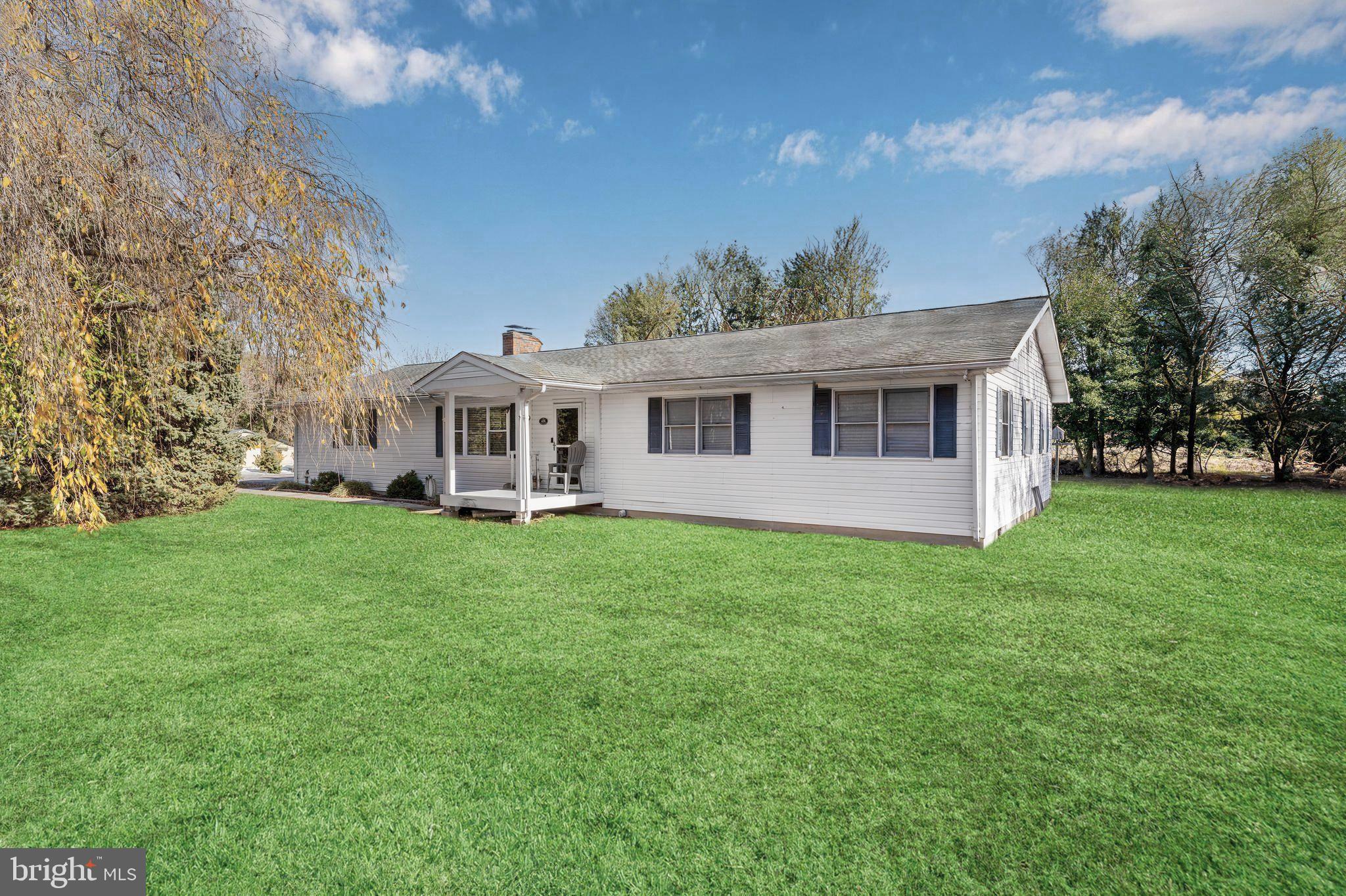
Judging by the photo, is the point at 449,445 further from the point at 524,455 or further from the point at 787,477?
the point at 787,477

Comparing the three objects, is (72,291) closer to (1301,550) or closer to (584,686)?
(584,686)

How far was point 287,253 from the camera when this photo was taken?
14.3ft

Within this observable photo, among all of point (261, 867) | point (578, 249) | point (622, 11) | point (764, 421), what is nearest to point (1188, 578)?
point (764, 421)

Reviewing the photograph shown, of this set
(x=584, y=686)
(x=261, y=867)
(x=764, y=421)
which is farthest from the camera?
(x=764, y=421)

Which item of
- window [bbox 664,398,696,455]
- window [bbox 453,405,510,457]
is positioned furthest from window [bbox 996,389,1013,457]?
window [bbox 453,405,510,457]

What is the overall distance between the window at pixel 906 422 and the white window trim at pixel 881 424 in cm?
1

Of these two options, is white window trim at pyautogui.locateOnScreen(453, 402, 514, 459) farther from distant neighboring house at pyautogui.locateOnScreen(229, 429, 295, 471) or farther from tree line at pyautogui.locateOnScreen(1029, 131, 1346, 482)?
tree line at pyautogui.locateOnScreen(1029, 131, 1346, 482)

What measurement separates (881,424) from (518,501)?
7.00m

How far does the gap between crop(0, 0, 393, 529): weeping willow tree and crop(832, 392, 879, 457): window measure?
7.51 metres

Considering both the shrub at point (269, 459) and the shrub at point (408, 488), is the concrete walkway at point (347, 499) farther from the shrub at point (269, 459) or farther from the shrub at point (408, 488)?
the shrub at point (269, 459)

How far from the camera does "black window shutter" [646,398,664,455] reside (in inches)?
473

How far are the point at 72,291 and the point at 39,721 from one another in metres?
2.64

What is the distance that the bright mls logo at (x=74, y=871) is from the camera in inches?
91.4

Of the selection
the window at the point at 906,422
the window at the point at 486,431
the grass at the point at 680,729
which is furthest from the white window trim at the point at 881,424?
the window at the point at 486,431
